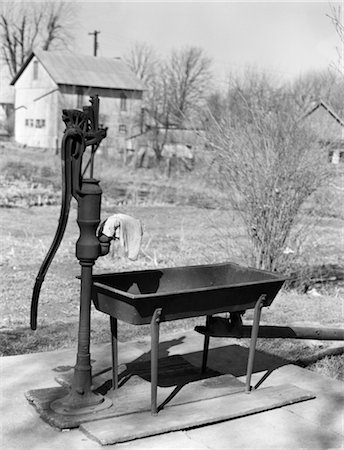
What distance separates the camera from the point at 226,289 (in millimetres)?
4230

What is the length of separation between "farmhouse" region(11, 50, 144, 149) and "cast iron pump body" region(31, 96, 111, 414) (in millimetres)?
32060

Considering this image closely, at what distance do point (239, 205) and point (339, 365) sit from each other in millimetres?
3371

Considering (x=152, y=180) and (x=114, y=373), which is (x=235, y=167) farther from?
(x=152, y=180)

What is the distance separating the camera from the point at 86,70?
4169 cm

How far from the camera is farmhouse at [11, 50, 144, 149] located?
3869cm

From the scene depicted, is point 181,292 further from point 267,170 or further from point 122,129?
point 122,129

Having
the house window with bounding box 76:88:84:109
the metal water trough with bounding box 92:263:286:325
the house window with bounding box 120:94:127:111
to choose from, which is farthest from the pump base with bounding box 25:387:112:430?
the house window with bounding box 120:94:127:111

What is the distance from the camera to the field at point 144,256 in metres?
6.32

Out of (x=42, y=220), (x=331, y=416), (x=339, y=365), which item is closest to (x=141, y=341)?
(x=339, y=365)

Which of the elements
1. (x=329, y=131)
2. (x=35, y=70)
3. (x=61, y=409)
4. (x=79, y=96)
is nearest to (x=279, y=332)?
(x=61, y=409)

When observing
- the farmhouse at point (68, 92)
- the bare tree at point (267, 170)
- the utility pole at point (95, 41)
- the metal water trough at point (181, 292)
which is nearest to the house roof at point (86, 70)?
the farmhouse at point (68, 92)

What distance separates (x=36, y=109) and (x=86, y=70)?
12.3 ft

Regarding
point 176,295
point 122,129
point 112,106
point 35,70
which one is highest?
point 35,70

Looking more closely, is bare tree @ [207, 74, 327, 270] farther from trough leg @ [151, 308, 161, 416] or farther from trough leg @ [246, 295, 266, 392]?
trough leg @ [151, 308, 161, 416]
